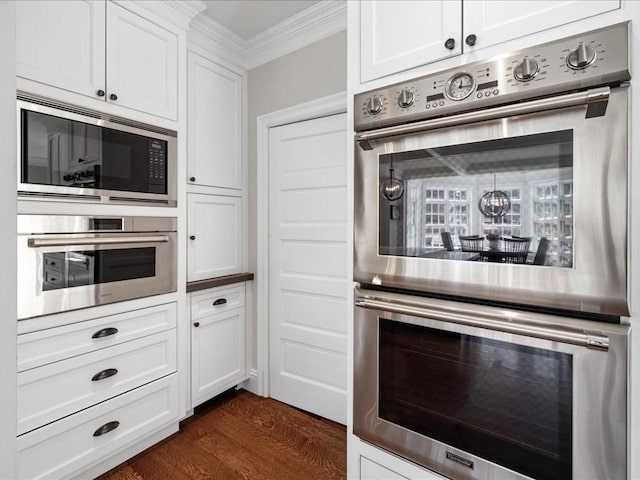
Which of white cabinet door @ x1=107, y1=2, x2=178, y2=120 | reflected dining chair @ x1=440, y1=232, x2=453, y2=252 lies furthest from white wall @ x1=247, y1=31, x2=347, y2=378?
reflected dining chair @ x1=440, y1=232, x2=453, y2=252

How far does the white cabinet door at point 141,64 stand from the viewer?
5.50ft

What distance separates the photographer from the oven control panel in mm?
833

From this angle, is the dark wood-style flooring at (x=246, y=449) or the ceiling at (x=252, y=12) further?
the ceiling at (x=252, y=12)

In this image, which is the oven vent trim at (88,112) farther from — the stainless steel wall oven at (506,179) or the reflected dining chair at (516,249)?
the reflected dining chair at (516,249)

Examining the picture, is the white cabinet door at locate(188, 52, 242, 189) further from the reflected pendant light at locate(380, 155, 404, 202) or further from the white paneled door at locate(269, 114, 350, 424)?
the reflected pendant light at locate(380, 155, 404, 202)

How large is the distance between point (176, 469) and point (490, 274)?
1818mm

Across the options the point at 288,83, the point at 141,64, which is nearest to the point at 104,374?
the point at 141,64

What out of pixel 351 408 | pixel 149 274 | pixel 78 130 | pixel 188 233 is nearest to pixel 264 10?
pixel 78 130

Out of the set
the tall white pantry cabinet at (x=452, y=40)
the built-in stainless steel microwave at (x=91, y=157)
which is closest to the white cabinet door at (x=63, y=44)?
the built-in stainless steel microwave at (x=91, y=157)

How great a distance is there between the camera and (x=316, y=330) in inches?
90.6

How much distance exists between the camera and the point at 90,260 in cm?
163

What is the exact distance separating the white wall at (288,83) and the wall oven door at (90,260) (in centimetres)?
79

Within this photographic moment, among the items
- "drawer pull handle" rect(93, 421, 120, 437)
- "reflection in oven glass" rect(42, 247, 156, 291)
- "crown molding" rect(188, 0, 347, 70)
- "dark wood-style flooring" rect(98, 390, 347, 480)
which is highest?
"crown molding" rect(188, 0, 347, 70)

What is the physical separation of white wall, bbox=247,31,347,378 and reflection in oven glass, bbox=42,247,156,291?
86 centimetres
